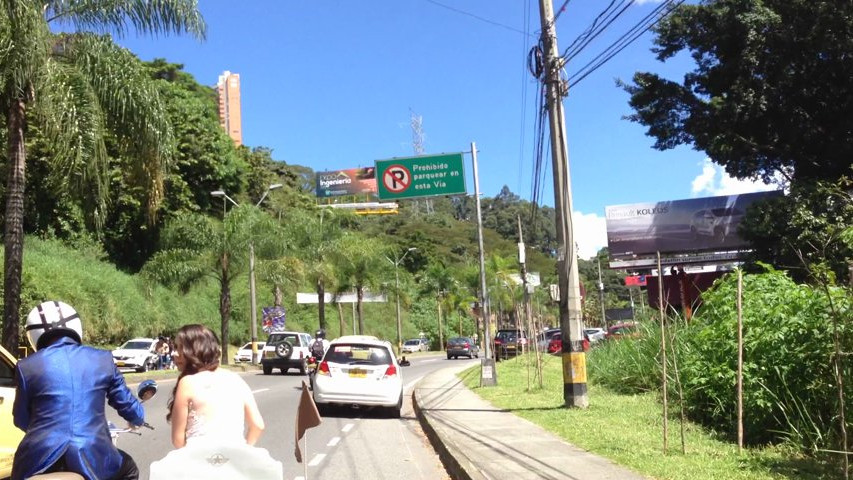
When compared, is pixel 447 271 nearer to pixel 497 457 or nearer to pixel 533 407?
pixel 533 407

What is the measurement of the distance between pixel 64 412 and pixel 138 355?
29076 mm

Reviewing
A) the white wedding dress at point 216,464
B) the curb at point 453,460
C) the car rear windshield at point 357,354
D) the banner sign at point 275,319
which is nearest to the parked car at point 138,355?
the banner sign at point 275,319

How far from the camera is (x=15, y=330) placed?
1515 cm

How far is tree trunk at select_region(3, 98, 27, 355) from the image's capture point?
1476 centimetres

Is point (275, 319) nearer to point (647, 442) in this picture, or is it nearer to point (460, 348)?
point (460, 348)

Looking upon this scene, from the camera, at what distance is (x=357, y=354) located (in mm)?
15289

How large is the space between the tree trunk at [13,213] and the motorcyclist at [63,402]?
12460 mm

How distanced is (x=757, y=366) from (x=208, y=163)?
137 ft

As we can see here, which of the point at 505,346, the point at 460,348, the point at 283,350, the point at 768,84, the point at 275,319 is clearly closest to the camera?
the point at 768,84

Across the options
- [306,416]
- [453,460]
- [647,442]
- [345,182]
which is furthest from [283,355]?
[345,182]

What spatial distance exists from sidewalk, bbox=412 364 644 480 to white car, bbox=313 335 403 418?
866mm

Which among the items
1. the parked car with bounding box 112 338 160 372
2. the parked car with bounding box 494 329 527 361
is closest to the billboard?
the parked car with bounding box 494 329 527 361

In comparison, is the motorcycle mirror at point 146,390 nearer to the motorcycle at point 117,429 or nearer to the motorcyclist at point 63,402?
the motorcycle at point 117,429

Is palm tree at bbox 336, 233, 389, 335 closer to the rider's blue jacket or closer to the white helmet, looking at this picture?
the white helmet
